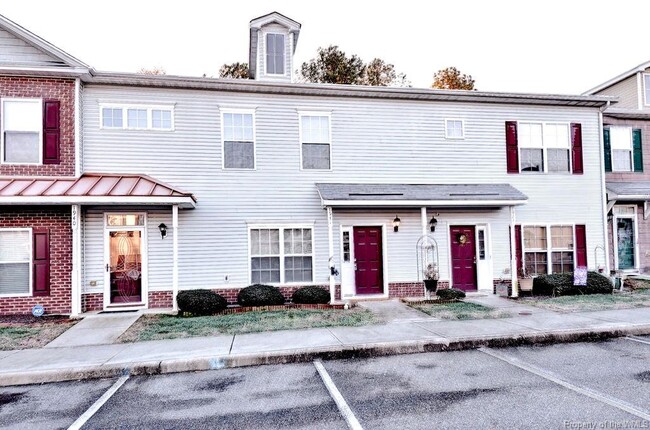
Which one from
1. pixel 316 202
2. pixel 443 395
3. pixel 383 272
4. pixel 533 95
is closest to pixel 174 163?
pixel 316 202

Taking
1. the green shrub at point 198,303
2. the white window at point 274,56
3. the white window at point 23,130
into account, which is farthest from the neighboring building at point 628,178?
the white window at point 23,130

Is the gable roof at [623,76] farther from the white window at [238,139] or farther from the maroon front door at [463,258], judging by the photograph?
the white window at [238,139]

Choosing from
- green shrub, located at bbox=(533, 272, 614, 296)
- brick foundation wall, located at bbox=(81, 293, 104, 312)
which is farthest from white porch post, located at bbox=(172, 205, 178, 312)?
green shrub, located at bbox=(533, 272, 614, 296)

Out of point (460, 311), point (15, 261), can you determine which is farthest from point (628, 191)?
point (15, 261)

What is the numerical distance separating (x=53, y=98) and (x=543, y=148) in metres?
14.2

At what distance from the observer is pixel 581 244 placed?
534 inches

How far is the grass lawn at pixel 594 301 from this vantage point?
999 centimetres

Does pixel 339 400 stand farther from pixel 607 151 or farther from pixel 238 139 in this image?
pixel 607 151

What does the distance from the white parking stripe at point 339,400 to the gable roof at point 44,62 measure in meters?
9.50

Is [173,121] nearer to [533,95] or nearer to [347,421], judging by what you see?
[347,421]

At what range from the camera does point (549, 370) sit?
5.91 m

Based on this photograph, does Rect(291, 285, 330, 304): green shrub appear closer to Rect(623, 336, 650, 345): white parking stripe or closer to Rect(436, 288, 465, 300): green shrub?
Rect(436, 288, 465, 300): green shrub

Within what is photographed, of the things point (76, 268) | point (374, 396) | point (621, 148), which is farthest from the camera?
point (621, 148)

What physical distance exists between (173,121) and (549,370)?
10.3 metres
